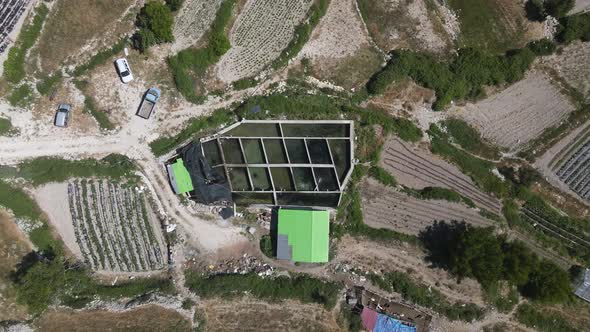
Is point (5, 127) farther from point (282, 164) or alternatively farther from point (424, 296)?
point (424, 296)

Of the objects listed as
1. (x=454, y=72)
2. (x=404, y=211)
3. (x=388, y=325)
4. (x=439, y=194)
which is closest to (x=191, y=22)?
(x=454, y=72)

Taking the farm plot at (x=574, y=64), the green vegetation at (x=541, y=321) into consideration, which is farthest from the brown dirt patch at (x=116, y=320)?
the farm plot at (x=574, y=64)

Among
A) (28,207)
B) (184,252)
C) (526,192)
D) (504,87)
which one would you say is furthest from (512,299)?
(28,207)

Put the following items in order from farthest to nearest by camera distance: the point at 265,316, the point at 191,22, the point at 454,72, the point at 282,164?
the point at 454,72
the point at 191,22
the point at 282,164
the point at 265,316

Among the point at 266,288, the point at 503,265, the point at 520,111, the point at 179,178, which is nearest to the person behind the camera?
the point at 503,265

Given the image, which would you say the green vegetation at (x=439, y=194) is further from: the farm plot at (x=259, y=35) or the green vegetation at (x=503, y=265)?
the farm plot at (x=259, y=35)

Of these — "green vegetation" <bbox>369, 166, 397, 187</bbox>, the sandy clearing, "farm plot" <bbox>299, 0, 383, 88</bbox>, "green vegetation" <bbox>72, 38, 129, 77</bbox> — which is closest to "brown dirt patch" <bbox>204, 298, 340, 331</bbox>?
"green vegetation" <bbox>369, 166, 397, 187</bbox>
